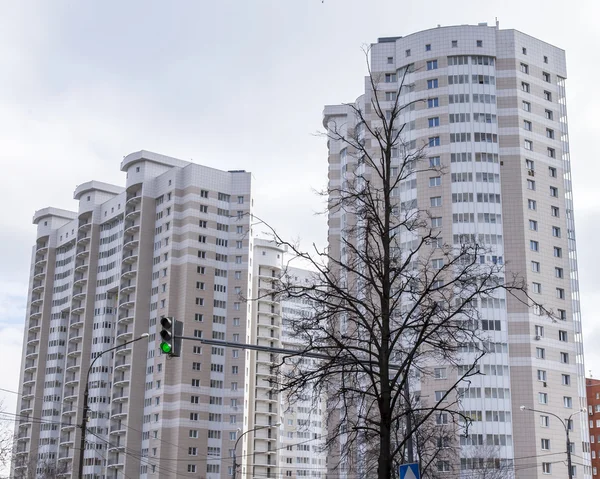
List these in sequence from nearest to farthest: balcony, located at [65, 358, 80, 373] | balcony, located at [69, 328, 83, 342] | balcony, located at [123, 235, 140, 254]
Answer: balcony, located at [123, 235, 140, 254], balcony, located at [65, 358, 80, 373], balcony, located at [69, 328, 83, 342]

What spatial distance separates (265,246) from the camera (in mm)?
145250

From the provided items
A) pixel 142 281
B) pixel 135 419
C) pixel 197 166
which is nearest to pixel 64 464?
pixel 135 419

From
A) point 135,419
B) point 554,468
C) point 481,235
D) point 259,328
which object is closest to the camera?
point 554,468

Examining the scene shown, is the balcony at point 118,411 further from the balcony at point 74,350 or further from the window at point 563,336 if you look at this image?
the window at point 563,336

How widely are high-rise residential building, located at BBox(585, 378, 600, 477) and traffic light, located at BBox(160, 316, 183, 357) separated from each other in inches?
5241

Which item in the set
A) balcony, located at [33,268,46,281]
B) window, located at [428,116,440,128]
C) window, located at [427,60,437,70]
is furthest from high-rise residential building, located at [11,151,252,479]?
window, located at [427,60,437,70]

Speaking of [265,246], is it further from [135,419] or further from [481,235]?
[481,235]

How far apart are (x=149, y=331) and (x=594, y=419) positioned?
256ft

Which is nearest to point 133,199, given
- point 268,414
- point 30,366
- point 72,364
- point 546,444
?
point 72,364

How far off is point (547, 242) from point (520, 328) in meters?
10.8

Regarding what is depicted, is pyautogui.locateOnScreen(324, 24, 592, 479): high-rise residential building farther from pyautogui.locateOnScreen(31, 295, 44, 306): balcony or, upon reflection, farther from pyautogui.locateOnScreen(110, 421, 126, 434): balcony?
pyautogui.locateOnScreen(31, 295, 44, 306): balcony

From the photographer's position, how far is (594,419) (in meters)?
147

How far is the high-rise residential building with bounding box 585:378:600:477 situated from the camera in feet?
463

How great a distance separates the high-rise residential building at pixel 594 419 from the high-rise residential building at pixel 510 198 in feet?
190
